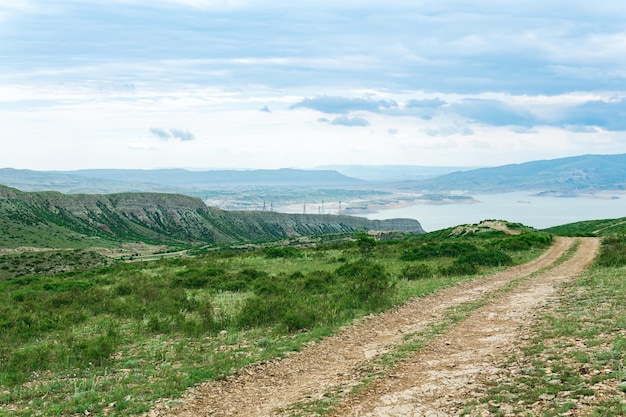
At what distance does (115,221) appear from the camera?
157125 mm

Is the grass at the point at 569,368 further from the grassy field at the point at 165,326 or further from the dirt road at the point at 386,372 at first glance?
the grassy field at the point at 165,326

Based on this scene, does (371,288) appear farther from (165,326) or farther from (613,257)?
(613,257)

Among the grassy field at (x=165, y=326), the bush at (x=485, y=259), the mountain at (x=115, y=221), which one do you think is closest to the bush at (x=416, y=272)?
the grassy field at (x=165, y=326)

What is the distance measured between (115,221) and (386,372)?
520 feet

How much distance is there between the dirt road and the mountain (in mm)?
101459

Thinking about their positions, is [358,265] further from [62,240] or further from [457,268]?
[62,240]

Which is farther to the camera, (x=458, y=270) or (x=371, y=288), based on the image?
(x=458, y=270)

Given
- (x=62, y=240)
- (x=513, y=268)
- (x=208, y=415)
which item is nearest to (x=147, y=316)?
(x=208, y=415)

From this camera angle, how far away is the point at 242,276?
94.4 feet

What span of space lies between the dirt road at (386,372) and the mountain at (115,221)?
101m

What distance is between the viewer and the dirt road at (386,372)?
9.54m

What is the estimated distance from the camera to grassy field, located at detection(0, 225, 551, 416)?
1124 cm

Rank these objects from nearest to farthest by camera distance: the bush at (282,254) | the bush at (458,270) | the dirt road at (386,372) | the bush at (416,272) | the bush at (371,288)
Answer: the dirt road at (386,372) < the bush at (371,288) < the bush at (416,272) < the bush at (458,270) < the bush at (282,254)

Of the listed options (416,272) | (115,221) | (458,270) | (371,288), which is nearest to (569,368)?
(371,288)
